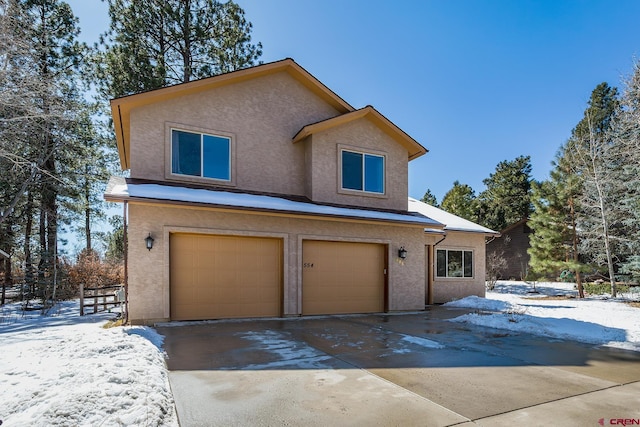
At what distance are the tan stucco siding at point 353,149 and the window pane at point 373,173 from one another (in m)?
0.17

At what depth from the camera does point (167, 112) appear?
9977 millimetres

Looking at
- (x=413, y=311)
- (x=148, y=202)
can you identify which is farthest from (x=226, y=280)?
(x=413, y=311)

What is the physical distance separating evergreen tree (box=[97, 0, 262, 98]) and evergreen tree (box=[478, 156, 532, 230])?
29.3 meters

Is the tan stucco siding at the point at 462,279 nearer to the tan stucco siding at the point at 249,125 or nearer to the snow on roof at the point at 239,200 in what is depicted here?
the snow on roof at the point at 239,200

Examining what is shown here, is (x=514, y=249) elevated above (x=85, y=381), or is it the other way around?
(x=514, y=249)

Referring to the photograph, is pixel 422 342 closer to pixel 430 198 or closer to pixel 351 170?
pixel 351 170

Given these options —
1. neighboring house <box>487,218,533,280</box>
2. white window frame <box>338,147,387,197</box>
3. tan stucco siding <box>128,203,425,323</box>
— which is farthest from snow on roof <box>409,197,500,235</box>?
neighboring house <box>487,218,533,280</box>

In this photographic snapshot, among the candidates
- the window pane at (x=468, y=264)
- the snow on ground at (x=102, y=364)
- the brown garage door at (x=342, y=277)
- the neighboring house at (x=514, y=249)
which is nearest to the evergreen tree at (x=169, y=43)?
the snow on ground at (x=102, y=364)

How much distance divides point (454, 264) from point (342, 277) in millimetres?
7313

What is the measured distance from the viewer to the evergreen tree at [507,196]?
37.4 metres

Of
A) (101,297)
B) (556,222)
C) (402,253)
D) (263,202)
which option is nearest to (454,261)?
(402,253)

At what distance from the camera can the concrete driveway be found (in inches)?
145

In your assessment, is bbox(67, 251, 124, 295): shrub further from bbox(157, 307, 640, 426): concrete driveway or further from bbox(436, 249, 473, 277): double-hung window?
bbox(436, 249, 473, 277): double-hung window

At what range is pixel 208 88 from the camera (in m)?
10.6
